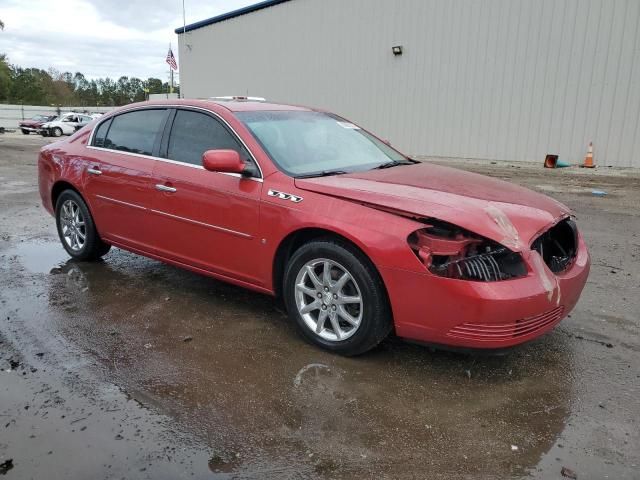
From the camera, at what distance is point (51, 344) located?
11.7 ft

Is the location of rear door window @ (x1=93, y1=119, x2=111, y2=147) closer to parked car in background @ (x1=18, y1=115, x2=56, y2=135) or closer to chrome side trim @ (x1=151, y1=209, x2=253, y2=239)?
chrome side trim @ (x1=151, y1=209, x2=253, y2=239)

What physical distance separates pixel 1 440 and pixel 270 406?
1.28m

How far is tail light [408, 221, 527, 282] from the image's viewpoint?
2.92 m

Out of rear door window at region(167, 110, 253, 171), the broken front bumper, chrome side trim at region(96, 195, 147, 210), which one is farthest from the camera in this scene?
chrome side trim at region(96, 195, 147, 210)

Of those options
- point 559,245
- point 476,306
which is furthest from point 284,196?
point 559,245

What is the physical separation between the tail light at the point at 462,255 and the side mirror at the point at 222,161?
4.43ft

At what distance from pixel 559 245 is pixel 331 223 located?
60.5 inches

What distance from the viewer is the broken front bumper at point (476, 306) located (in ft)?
9.34

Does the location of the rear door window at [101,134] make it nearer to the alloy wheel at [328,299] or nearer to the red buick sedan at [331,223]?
the red buick sedan at [331,223]

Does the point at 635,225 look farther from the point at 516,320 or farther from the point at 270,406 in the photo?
the point at 270,406

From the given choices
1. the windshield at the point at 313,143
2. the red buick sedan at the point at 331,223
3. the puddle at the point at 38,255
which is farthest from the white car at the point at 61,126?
the windshield at the point at 313,143

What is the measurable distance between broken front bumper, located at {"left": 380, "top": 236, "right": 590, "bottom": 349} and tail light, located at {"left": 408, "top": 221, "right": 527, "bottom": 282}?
57 millimetres

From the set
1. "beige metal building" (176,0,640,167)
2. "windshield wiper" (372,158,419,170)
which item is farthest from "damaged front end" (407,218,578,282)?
"beige metal building" (176,0,640,167)

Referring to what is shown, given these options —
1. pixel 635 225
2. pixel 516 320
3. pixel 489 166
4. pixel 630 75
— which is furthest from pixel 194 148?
pixel 630 75
